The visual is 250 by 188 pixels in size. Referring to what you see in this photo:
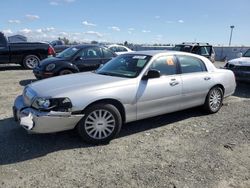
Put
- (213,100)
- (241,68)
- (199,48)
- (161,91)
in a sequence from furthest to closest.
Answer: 1. (199,48)
2. (241,68)
3. (213,100)
4. (161,91)

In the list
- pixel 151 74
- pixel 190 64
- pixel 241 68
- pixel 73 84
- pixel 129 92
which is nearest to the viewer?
pixel 73 84

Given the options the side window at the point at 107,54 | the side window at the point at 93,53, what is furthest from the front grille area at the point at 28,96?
the side window at the point at 107,54

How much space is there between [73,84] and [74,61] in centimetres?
536

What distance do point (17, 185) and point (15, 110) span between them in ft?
5.75

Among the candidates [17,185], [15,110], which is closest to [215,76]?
[15,110]

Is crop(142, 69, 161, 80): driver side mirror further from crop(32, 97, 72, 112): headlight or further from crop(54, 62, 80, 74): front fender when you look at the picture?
crop(54, 62, 80, 74): front fender

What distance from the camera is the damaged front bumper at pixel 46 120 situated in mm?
4348

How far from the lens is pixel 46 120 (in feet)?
14.3

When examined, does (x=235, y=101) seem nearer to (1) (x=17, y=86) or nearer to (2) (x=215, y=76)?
(2) (x=215, y=76)

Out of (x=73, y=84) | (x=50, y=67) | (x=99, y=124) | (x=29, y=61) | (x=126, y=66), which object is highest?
(x=126, y=66)

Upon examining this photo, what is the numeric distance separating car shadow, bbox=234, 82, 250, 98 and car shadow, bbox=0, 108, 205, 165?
4.15m

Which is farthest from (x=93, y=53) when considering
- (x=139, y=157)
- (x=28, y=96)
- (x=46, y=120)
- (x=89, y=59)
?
(x=139, y=157)

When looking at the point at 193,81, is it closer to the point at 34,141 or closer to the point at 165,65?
the point at 165,65

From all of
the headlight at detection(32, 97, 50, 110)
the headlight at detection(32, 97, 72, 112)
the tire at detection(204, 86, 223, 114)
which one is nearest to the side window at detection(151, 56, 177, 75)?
the tire at detection(204, 86, 223, 114)
